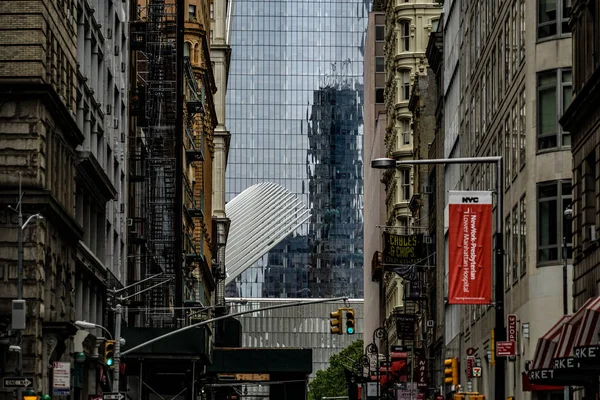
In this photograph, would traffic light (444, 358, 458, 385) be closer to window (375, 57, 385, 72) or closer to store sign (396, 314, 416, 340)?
store sign (396, 314, 416, 340)

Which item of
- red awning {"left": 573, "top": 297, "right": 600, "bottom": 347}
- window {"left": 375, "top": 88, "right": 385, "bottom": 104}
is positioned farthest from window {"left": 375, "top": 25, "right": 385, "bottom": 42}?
red awning {"left": 573, "top": 297, "right": 600, "bottom": 347}

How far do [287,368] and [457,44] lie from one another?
34.7 m

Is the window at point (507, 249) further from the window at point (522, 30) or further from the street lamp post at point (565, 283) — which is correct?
the street lamp post at point (565, 283)

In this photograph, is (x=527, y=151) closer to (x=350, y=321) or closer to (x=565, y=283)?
(x=565, y=283)

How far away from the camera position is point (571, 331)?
34.5 metres

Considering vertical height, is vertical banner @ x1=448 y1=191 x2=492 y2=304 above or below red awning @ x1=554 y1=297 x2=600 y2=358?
above

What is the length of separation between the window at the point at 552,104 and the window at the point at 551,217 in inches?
54.9

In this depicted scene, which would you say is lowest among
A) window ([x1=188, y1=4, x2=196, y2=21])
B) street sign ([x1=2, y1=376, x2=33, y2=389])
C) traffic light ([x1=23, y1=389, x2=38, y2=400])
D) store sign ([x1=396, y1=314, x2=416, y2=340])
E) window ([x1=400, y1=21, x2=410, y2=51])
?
traffic light ([x1=23, y1=389, x2=38, y2=400])

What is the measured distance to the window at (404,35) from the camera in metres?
126

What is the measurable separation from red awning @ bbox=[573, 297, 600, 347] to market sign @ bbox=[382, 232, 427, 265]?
71.8 meters

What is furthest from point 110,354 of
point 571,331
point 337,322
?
point 571,331

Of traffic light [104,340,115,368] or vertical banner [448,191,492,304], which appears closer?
vertical banner [448,191,492,304]

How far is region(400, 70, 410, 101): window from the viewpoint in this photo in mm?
127750

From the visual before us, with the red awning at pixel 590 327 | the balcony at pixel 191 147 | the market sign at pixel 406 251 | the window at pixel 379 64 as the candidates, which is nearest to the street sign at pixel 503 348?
the red awning at pixel 590 327
